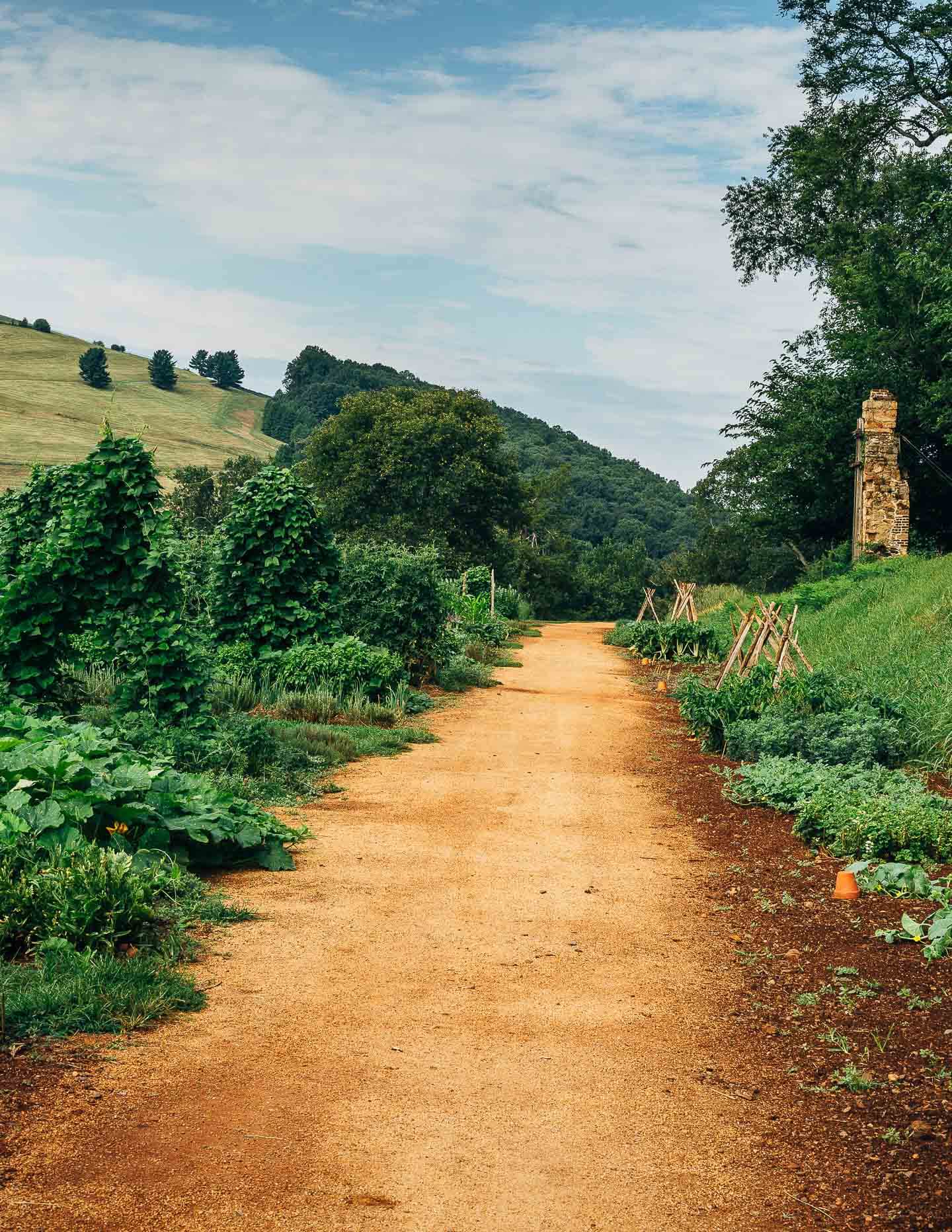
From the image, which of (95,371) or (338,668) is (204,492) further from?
(95,371)

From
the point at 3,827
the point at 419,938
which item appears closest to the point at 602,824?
the point at 419,938

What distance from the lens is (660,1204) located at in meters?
3.42

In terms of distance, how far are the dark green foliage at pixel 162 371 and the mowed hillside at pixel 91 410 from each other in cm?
73

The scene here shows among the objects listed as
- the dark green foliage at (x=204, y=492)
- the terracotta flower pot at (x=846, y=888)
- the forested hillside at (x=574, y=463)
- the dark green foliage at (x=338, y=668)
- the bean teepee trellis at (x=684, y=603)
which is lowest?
the terracotta flower pot at (x=846, y=888)

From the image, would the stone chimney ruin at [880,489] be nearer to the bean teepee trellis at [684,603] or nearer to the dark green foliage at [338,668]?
the bean teepee trellis at [684,603]

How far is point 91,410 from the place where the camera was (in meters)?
66.6

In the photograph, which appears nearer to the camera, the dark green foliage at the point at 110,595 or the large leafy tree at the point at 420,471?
the dark green foliage at the point at 110,595

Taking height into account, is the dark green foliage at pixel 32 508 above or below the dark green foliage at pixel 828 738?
above

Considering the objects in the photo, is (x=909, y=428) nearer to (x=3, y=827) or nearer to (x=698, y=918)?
(x=698, y=918)

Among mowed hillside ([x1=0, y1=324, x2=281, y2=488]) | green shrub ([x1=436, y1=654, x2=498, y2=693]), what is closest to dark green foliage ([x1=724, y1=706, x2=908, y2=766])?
green shrub ([x1=436, y1=654, x2=498, y2=693])

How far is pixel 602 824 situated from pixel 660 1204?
517cm

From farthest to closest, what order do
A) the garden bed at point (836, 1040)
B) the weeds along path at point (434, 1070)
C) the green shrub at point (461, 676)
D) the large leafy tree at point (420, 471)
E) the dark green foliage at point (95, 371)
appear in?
the dark green foliage at point (95, 371), the large leafy tree at point (420, 471), the green shrub at point (461, 676), the garden bed at point (836, 1040), the weeds along path at point (434, 1070)

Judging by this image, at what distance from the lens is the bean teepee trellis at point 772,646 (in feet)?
42.9

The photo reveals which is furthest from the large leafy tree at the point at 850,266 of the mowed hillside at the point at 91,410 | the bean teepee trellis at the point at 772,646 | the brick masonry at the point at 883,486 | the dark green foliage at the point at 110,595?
the mowed hillside at the point at 91,410
